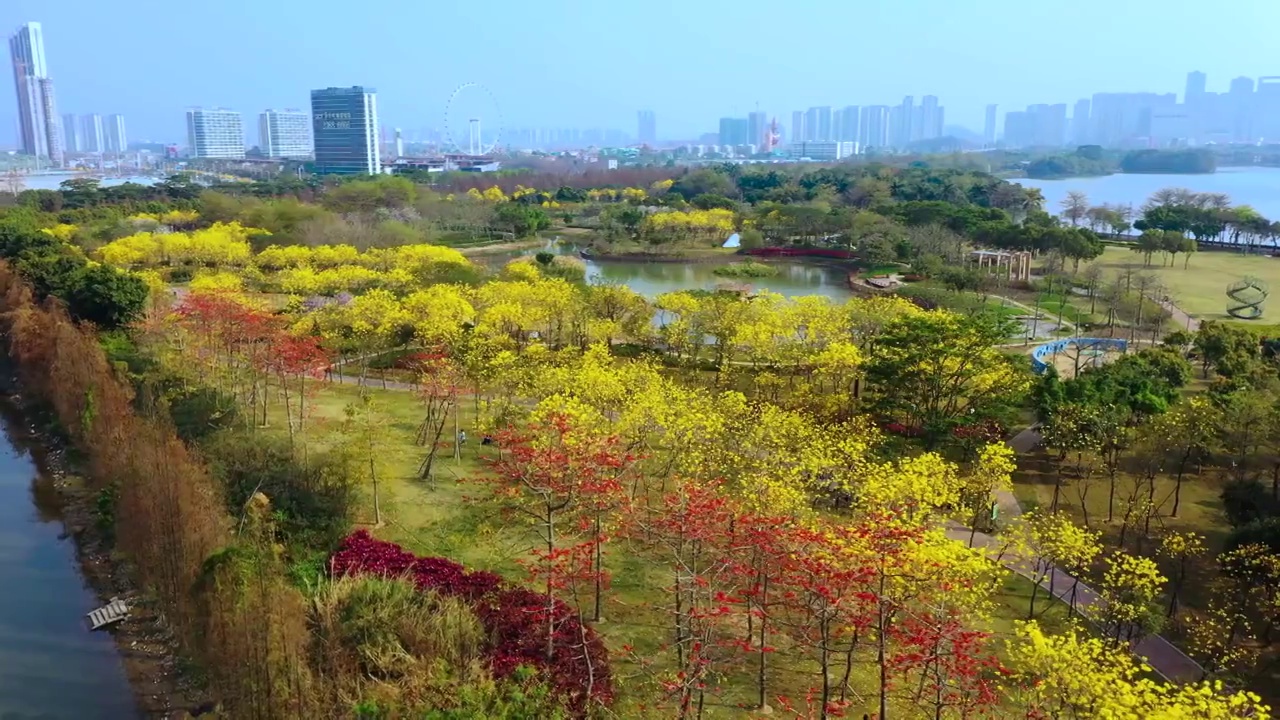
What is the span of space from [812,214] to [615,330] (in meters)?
28.5

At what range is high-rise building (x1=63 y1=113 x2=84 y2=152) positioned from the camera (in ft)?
603

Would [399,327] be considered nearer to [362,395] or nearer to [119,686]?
[362,395]

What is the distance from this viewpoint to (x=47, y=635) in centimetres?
1138

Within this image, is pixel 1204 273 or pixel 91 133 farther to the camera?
pixel 91 133

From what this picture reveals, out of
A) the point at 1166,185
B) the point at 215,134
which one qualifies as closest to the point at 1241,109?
the point at 1166,185

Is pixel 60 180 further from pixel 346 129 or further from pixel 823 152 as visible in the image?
pixel 823 152

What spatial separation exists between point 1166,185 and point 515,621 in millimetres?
102635

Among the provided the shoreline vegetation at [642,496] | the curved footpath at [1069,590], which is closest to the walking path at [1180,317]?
the shoreline vegetation at [642,496]

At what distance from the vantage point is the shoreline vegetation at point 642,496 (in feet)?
26.3

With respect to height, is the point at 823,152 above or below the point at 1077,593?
above

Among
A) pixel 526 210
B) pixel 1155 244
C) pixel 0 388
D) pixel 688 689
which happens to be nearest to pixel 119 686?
pixel 688 689

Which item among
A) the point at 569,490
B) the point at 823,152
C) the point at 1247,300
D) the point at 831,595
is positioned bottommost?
the point at 1247,300

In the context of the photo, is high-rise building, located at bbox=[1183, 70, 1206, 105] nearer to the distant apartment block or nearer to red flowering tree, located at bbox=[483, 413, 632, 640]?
the distant apartment block

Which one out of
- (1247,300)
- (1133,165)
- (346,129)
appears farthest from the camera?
(1133,165)
